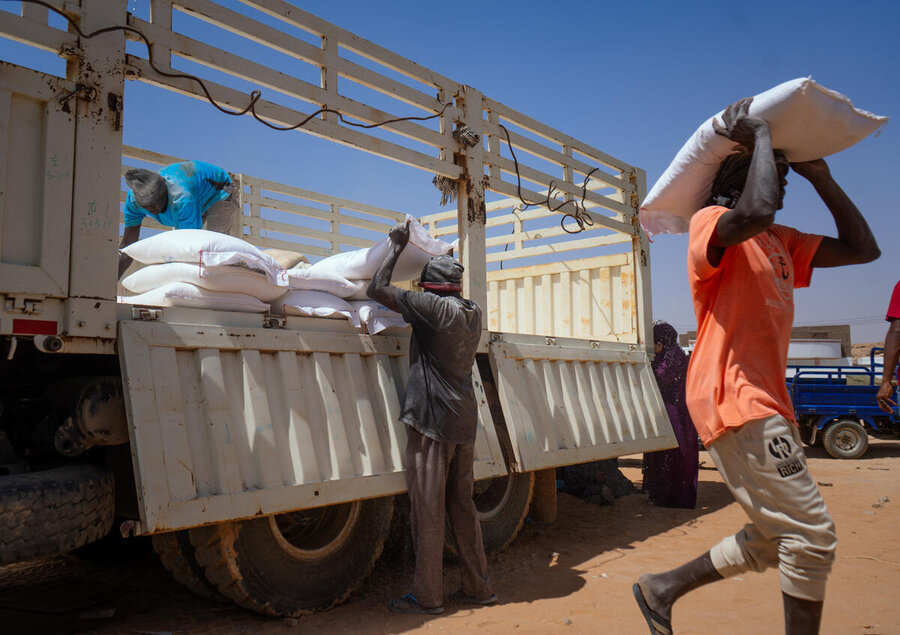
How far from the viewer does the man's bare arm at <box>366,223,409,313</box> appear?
371 centimetres

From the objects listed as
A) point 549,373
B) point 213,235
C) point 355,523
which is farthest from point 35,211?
point 549,373

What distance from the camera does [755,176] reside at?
7.47 feet

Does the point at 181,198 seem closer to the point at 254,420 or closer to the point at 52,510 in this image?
the point at 254,420

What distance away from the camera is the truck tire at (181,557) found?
315 cm

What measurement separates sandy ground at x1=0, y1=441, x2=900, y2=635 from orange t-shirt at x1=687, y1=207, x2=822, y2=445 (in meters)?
1.50

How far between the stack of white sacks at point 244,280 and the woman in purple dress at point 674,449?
3623 mm

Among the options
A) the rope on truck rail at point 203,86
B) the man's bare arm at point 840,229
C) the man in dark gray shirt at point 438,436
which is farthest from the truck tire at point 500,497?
the man's bare arm at point 840,229

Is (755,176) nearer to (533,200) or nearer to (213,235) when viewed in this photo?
(213,235)

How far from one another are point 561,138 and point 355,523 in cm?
371

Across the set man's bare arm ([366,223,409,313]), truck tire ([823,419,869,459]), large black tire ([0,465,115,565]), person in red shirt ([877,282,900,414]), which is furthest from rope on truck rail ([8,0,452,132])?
truck tire ([823,419,869,459])

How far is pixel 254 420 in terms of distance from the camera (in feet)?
10.4

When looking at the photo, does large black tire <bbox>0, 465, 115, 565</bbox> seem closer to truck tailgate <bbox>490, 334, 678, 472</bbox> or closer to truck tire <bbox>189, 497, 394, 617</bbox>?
truck tire <bbox>189, 497, 394, 617</bbox>

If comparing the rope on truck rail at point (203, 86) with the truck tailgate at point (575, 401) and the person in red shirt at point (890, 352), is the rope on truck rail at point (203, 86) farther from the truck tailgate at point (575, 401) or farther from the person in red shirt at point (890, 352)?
the person in red shirt at point (890, 352)

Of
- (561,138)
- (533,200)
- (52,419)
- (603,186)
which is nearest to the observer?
(52,419)
